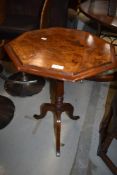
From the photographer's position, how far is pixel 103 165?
150cm

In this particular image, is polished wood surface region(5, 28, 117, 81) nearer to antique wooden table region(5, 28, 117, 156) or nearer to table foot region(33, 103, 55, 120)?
antique wooden table region(5, 28, 117, 156)

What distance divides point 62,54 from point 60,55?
2cm

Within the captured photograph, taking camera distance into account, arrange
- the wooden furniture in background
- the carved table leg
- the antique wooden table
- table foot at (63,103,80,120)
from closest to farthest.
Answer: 1. the antique wooden table
2. the wooden furniture in background
3. the carved table leg
4. table foot at (63,103,80,120)

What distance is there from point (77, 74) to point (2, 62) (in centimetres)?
159

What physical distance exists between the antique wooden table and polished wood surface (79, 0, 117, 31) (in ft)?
0.46

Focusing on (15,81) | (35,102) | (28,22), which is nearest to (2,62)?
(15,81)

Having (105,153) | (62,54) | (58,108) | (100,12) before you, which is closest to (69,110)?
(58,108)

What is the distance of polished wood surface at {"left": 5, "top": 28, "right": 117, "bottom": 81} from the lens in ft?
3.92

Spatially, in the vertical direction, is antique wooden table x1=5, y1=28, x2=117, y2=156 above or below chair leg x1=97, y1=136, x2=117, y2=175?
above

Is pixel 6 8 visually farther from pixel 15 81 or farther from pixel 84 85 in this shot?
pixel 84 85

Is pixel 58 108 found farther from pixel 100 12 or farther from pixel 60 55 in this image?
pixel 100 12

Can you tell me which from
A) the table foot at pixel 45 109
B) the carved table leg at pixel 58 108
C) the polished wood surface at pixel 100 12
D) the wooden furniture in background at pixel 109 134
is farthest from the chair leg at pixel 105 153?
the polished wood surface at pixel 100 12

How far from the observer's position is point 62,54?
1354 mm

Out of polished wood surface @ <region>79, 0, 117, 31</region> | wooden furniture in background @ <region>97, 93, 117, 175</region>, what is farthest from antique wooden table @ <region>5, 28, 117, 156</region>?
wooden furniture in background @ <region>97, 93, 117, 175</region>
